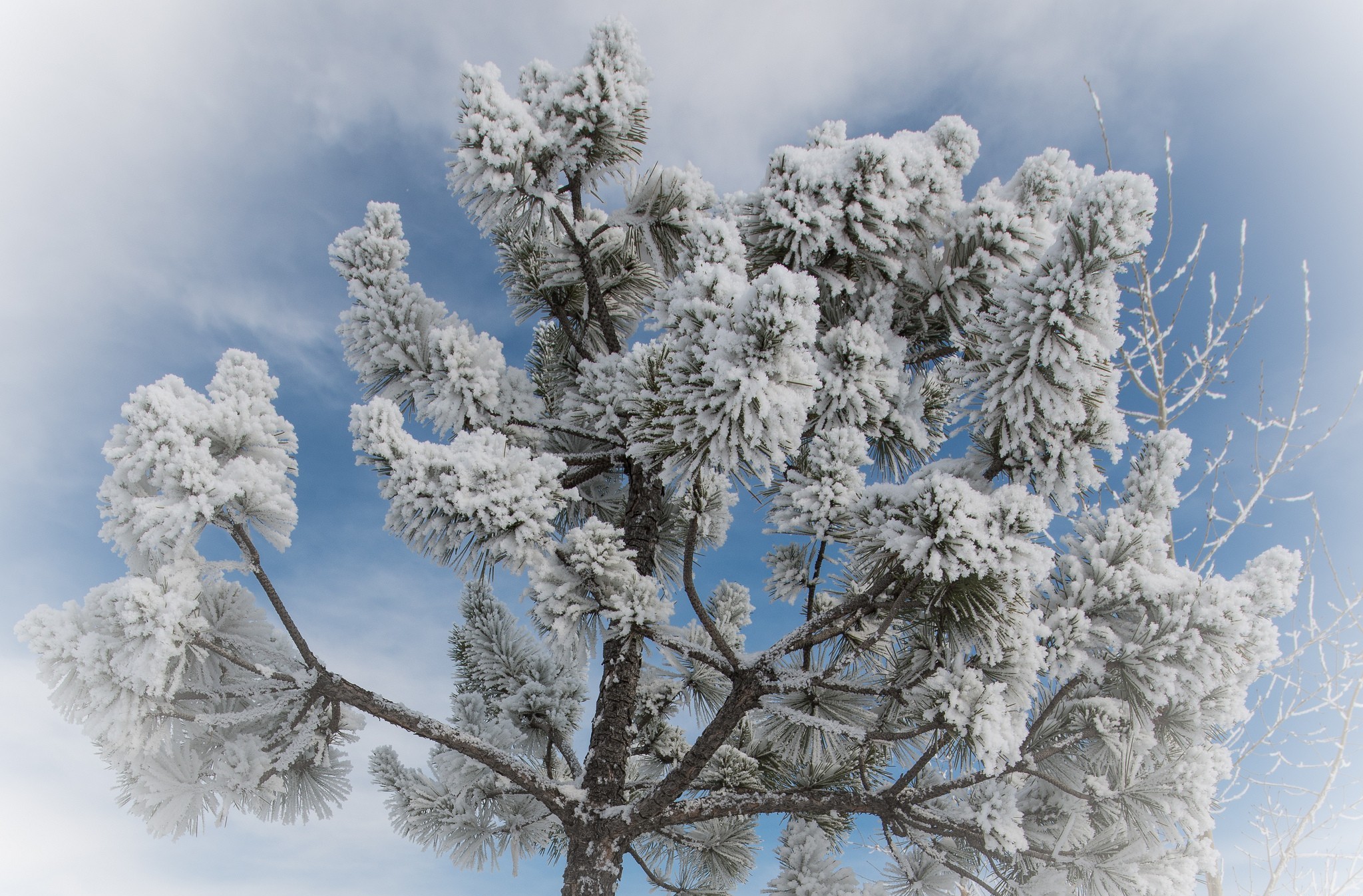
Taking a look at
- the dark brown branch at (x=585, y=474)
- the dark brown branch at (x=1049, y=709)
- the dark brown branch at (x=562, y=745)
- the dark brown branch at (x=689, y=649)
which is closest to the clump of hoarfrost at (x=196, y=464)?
the dark brown branch at (x=689, y=649)

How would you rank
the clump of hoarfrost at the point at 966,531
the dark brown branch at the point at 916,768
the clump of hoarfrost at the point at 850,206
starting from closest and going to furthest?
the clump of hoarfrost at the point at 966,531 < the dark brown branch at the point at 916,768 < the clump of hoarfrost at the point at 850,206

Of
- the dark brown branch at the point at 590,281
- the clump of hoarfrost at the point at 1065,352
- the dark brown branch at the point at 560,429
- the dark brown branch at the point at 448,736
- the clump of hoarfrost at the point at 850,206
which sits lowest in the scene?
the dark brown branch at the point at 448,736

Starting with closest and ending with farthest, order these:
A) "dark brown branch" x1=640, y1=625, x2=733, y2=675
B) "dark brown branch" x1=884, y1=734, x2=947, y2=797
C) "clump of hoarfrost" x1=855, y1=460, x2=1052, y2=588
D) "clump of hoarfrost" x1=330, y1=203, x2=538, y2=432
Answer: "clump of hoarfrost" x1=855, y1=460, x2=1052, y2=588, "dark brown branch" x1=884, y1=734, x2=947, y2=797, "dark brown branch" x1=640, y1=625, x2=733, y2=675, "clump of hoarfrost" x1=330, y1=203, x2=538, y2=432

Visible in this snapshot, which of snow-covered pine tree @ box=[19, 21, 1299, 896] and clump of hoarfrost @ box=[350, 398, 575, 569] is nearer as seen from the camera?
snow-covered pine tree @ box=[19, 21, 1299, 896]

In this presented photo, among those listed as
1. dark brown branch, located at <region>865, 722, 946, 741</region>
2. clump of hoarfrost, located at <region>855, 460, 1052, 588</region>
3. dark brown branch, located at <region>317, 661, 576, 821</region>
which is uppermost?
clump of hoarfrost, located at <region>855, 460, 1052, 588</region>

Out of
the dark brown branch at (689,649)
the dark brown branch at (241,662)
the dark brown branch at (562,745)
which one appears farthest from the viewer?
the dark brown branch at (562,745)

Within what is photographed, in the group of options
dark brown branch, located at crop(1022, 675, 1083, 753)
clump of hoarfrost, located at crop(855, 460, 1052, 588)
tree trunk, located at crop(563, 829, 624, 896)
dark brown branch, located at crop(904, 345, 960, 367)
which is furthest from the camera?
dark brown branch, located at crop(904, 345, 960, 367)

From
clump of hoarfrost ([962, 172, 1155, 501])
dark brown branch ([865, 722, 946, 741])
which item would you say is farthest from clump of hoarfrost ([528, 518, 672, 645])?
clump of hoarfrost ([962, 172, 1155, 501])

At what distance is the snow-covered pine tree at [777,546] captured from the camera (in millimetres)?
2479

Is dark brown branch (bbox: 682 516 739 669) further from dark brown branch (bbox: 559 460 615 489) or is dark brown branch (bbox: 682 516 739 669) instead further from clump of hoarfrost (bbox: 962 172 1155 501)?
dark brown branch (bbox: 559 460 615 489)

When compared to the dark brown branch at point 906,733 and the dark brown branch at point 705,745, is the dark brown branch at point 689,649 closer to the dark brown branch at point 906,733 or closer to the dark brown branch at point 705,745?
the dark brown branch at point 705,745

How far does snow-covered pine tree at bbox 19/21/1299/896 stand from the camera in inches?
97.6

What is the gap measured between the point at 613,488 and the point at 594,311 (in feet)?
3.73

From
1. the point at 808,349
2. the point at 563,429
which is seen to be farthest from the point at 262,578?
the point at 808,349
